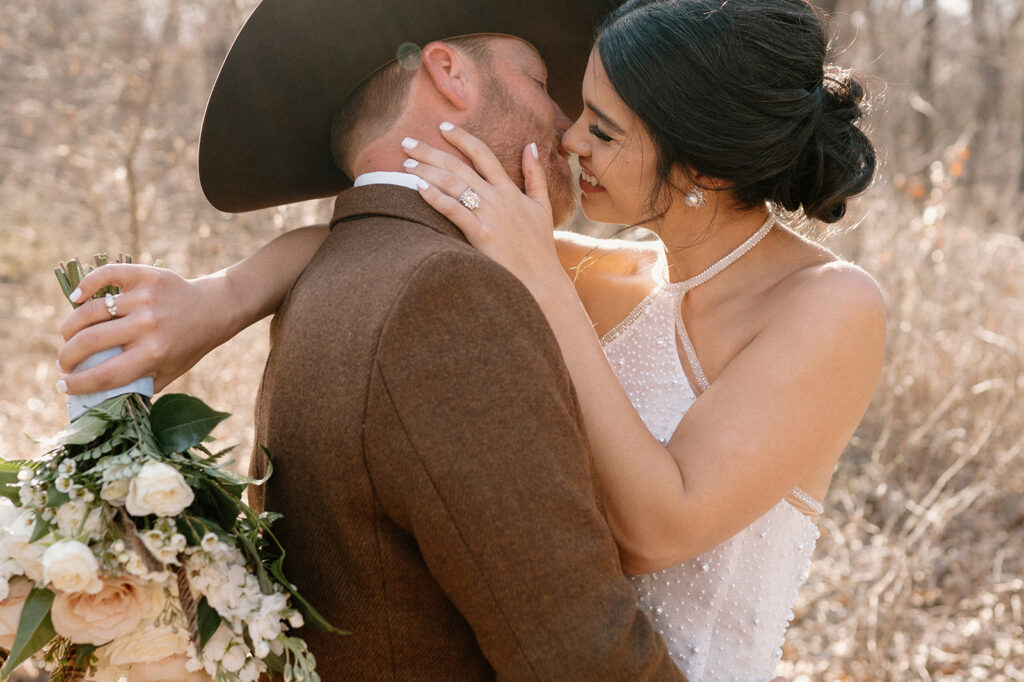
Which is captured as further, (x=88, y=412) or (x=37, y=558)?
(x=88, y=412)

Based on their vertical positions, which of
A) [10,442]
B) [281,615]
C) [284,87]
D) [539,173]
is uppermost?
[284,87]

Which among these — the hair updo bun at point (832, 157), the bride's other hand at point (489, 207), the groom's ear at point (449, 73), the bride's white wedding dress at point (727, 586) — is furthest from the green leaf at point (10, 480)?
the hair updo bun at point (832, 157)

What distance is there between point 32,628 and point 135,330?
558mm

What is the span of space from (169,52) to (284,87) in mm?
5177

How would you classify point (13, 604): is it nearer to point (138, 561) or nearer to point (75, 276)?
point (138, 561)

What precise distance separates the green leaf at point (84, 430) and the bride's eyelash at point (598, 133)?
1.33 meters

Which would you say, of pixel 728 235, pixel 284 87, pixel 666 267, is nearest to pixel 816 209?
pixel 728 235

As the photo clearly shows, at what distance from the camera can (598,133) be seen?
224cm

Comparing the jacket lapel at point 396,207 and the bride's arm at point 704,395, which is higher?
the jacket lapel at point 396,207

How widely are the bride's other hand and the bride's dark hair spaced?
0.39m

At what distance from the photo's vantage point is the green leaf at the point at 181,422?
4.97 ft

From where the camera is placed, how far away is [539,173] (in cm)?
213

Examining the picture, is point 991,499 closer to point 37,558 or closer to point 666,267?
point 666,267

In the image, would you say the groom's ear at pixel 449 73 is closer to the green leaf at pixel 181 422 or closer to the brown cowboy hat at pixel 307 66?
the brown cowboy hat at pixel 307 66
